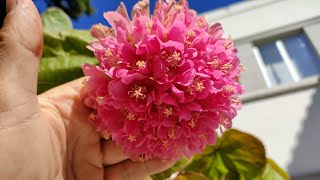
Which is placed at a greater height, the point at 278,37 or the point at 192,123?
the point at 278,37

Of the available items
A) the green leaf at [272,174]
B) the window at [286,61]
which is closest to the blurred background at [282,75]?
the window at [286,61]

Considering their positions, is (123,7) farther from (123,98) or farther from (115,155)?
(115,155)

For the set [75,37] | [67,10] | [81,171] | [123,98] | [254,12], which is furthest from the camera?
[67,10]

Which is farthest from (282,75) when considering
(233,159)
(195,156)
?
(195,156)

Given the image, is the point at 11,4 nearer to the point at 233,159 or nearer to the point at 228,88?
the point at 228,88

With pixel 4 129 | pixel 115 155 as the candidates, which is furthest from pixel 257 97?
pixel 4 129

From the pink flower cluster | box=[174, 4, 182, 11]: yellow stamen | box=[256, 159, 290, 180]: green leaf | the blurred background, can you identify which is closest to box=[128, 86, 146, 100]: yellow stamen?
the pink flower cluster
